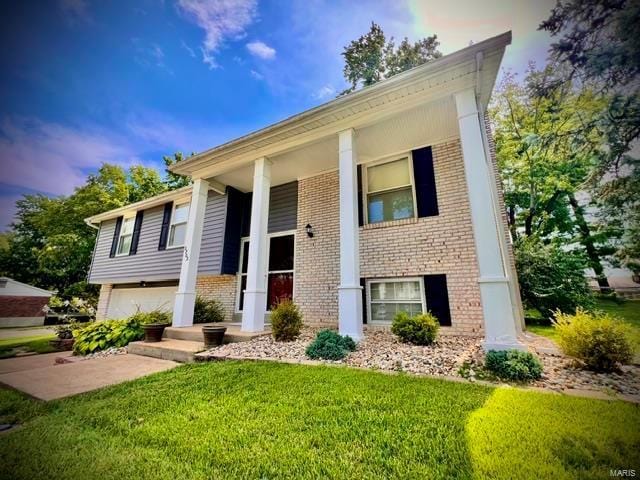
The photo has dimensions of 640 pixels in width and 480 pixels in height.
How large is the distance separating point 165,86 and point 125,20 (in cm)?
66

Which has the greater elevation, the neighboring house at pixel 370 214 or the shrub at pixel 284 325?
the neighboring house at pixel 370 214

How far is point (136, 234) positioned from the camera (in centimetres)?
1008

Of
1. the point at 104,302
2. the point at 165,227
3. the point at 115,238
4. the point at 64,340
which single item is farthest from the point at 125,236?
the point at 64,340

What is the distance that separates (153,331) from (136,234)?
6.54m

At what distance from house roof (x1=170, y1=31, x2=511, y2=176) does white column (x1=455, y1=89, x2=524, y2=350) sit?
38 centimetres

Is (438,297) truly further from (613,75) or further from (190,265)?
(190,265)

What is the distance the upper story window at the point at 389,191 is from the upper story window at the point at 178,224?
6.40 m

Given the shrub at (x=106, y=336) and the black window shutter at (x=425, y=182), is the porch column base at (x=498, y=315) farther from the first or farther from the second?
the shrub at (x=106, y=336)

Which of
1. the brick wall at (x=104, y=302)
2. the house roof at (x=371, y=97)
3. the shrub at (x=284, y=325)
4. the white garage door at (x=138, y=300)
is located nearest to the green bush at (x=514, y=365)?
the shrub at (x=284, y=325)

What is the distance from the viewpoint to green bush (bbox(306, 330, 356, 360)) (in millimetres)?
3617

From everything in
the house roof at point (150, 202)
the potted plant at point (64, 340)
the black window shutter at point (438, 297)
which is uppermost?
the house roof at point (150, 202)

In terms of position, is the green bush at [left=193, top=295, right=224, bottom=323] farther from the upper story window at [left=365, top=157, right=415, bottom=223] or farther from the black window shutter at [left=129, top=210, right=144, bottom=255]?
the upper story window at [left=365, top=157, right=415, bottom=223]

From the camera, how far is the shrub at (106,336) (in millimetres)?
5375

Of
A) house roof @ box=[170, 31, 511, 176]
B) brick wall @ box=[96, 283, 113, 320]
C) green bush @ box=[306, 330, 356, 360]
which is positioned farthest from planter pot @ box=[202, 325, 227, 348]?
brick wall @ box=[96, 283, 113, 320]
